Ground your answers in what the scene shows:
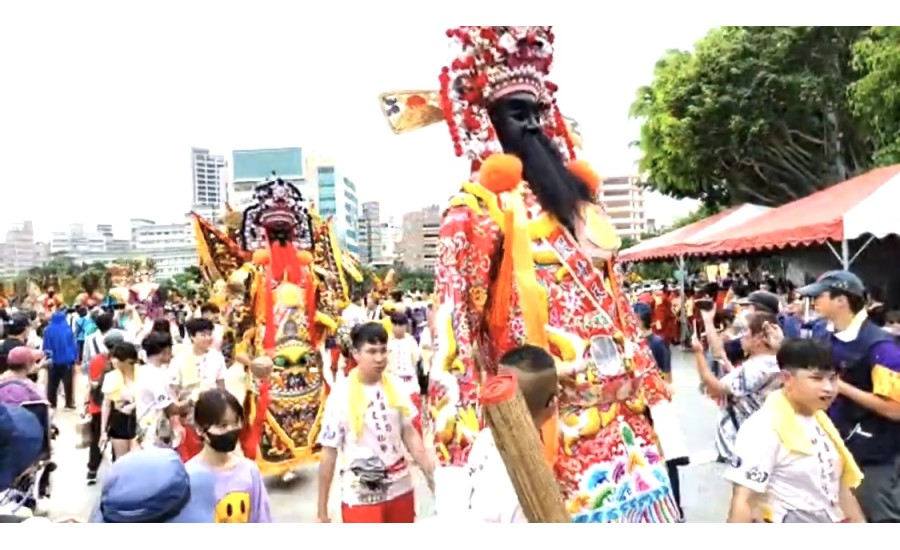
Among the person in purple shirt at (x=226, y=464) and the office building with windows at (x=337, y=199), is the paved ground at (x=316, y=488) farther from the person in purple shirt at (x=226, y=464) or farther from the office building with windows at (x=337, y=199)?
the office building with windows at (x=337, y=199)

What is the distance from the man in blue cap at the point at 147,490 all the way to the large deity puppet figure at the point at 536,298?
58 centimetres

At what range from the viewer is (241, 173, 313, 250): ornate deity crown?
240 inches

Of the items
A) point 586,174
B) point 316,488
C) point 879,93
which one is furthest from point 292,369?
point 879,93

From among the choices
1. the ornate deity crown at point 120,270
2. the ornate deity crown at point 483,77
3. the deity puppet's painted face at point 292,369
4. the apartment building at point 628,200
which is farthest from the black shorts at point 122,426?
the ornate deity crown at point 120,270

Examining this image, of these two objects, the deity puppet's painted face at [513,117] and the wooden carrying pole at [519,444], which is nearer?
the wooden carrying pole at [519,444]

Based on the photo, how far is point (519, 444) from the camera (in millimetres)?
1525

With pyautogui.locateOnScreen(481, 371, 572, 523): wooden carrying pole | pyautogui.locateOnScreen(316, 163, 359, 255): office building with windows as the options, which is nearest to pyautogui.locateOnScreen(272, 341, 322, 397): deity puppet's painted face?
pyautogui.locateOnScreen(316, 163, 359, 255): office building with windows

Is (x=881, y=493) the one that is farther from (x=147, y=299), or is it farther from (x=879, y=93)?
(x=147, y=299)

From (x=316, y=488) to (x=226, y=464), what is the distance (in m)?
3.29

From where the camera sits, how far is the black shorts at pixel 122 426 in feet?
16.1

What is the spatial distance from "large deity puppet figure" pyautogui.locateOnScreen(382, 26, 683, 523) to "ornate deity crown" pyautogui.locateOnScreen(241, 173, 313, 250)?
387 cm

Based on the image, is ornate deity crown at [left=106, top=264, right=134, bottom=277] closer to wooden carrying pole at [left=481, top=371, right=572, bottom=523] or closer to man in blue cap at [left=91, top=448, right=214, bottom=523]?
man in blue cap at [left=91, top=448, right=214, bottom=523]

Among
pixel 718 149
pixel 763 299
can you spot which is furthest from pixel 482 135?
pixel 718 149

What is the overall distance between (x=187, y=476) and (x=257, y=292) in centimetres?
394
